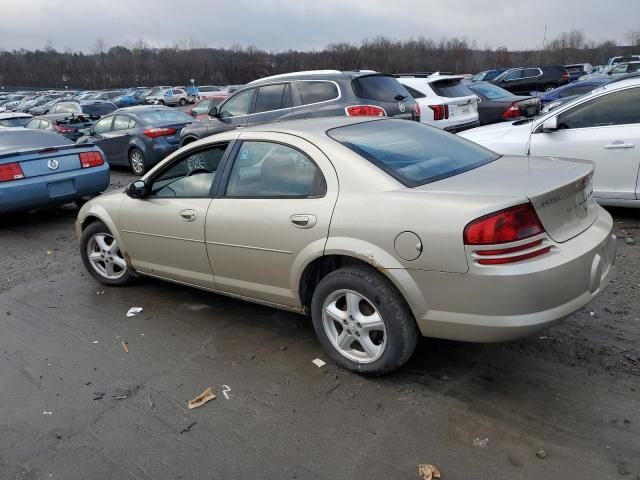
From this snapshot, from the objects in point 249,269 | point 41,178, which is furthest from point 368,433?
point 41,178

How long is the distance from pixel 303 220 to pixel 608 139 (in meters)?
4.19

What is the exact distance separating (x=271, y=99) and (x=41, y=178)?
157 inches

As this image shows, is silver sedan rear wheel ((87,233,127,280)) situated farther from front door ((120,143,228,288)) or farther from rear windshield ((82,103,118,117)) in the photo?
rear windshield ((82,103,118,117))

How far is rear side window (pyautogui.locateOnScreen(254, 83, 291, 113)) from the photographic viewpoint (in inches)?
362

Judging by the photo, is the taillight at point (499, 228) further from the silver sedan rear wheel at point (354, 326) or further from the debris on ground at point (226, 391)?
the debris on ground at point (226, 391)

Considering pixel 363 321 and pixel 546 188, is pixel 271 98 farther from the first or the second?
pixel 546 188

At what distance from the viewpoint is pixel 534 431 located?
271cm

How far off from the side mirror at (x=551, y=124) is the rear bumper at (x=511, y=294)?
11.8 ft

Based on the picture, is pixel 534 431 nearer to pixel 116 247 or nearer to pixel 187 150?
pixel 187 150

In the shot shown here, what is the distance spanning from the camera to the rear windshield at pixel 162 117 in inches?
462

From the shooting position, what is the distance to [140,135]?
37.3ft

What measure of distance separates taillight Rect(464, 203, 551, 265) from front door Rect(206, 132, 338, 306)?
35.9 inches

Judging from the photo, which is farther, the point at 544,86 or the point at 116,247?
the point at 544,86

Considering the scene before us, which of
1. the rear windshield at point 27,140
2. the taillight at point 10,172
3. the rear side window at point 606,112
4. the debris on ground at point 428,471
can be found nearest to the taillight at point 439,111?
the rear side window at point 606,112
